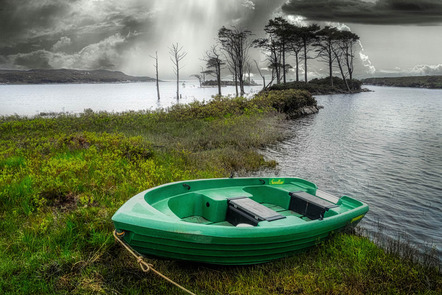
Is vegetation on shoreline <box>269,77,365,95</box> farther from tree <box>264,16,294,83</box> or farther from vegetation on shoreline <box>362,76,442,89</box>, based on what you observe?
vegetation on shoreline <box>362,76,442,89</box>

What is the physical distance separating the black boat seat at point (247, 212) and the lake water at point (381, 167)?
3.50m

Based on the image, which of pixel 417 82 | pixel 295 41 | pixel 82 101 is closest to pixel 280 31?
pixel 295 41

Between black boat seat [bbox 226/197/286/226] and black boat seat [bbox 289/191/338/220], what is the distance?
1.34 meters

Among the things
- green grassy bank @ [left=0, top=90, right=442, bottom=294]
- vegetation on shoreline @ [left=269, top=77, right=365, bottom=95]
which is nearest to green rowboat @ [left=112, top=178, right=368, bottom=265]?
green grassy bank @ [left=0, top=90, right=442, bottom=294]

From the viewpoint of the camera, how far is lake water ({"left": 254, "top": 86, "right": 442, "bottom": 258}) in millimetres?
7801

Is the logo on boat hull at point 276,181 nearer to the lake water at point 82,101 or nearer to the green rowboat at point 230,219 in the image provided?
the green rowboat at point 230,219

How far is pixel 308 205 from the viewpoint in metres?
6.51

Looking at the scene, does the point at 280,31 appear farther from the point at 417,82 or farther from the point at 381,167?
the point at 417,82

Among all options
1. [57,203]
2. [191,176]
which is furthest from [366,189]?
[57,203]

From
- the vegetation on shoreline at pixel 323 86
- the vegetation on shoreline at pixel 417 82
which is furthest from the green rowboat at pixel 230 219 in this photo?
the vegetation on shoreline at pixel 417 82

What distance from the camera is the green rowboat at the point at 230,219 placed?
427 centimetres

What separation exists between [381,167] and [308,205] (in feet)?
25.4

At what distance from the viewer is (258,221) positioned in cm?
509

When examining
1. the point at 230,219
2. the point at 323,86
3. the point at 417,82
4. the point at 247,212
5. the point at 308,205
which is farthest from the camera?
the point at 417,82
